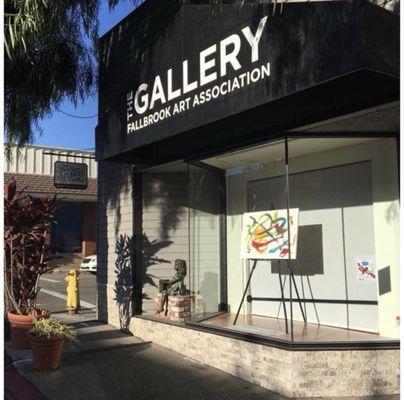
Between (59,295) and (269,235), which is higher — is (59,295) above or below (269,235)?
below

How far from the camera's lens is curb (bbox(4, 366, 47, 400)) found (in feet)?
19.4

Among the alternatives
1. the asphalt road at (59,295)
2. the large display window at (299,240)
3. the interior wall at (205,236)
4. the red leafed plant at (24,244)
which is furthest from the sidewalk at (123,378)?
the asphalt road at (59,295)

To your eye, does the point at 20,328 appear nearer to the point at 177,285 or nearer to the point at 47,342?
the point at 47,342

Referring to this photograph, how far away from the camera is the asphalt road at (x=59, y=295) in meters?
13.4

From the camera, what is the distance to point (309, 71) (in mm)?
5023

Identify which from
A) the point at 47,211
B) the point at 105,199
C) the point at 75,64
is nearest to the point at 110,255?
the point at 105,199

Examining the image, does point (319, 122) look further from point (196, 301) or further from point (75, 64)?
point (75, 64)

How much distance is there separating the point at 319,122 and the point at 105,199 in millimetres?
5420

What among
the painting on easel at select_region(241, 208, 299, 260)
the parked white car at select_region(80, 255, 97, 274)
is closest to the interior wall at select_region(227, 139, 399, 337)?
the painting on easel at select_region(241, 208, 299, 260)

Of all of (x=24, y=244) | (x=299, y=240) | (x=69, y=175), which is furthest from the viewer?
(x=69, y=175)

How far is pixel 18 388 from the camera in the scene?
6227 mm

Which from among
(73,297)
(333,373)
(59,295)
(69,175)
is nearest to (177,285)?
(333,373)

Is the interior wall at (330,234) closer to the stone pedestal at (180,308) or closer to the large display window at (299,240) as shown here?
the large display window at (299,240)

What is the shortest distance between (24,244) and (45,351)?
6.84 feet
